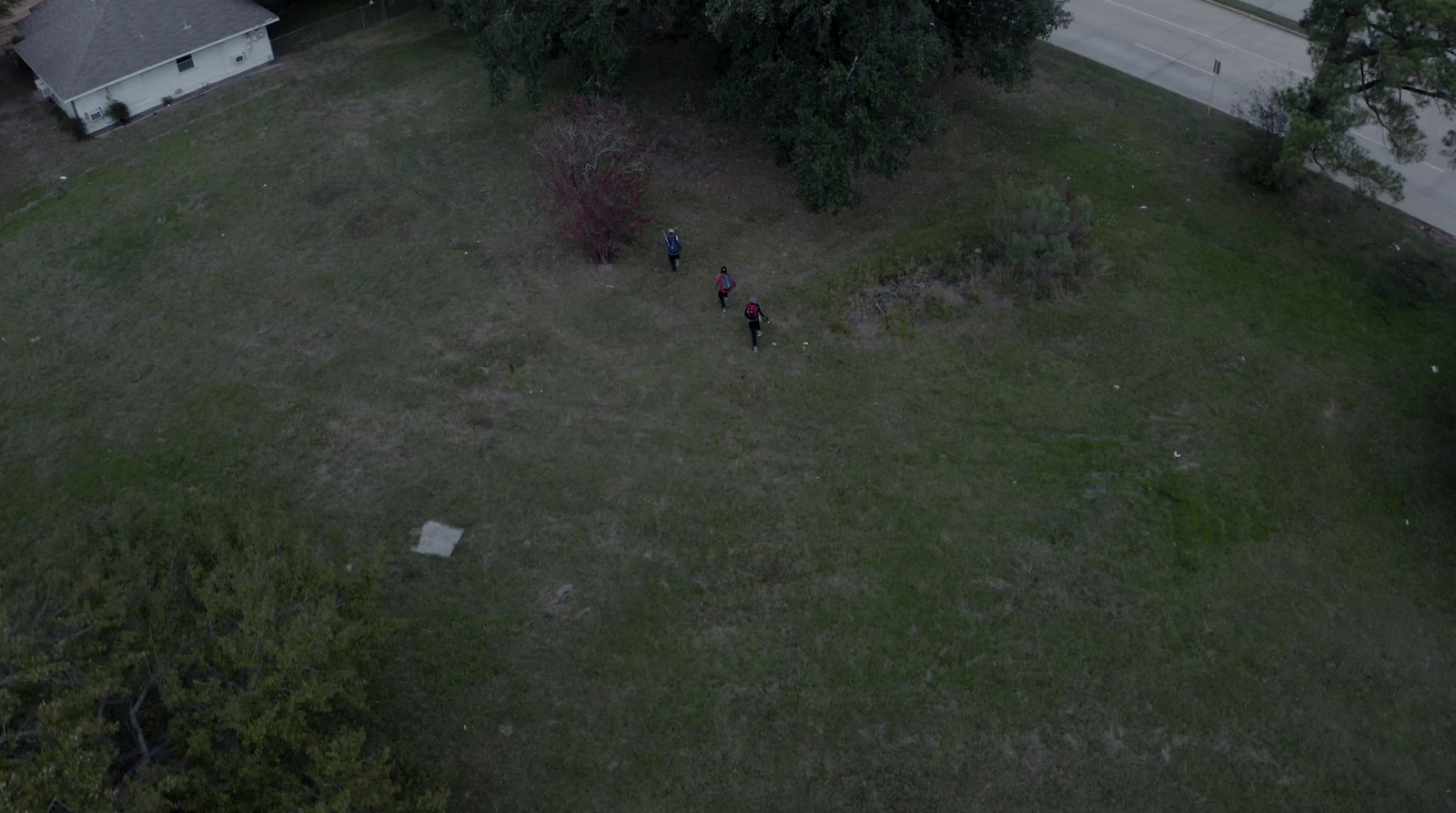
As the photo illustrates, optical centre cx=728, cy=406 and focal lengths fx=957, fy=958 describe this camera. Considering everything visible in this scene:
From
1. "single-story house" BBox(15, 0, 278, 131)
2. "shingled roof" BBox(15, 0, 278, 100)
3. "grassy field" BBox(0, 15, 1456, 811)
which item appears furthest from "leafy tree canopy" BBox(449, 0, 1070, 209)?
"shingled roof" BBox(15, 0, 278, 100)

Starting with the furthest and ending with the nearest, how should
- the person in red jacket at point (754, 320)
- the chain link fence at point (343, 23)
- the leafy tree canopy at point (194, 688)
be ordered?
the chain link fence at point (343, 23) → the person in red jacket at point (754, 320) → the leafy tree canopy at point (194, 688)

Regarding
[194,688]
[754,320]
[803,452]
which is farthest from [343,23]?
[194,688]

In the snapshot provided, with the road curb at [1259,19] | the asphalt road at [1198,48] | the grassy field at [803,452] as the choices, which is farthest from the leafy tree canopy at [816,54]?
the road curb at [1259,19]

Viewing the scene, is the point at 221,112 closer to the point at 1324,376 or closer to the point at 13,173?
the point at 13,173

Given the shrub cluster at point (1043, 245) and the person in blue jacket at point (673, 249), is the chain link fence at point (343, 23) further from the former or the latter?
the shrub cluster at point (1043, 245)

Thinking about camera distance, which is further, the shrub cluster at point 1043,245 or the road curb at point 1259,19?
the road curb at point 1259,19

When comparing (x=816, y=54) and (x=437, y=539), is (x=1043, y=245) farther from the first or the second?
(x=437, y=539)

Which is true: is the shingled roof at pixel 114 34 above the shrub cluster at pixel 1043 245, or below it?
above
